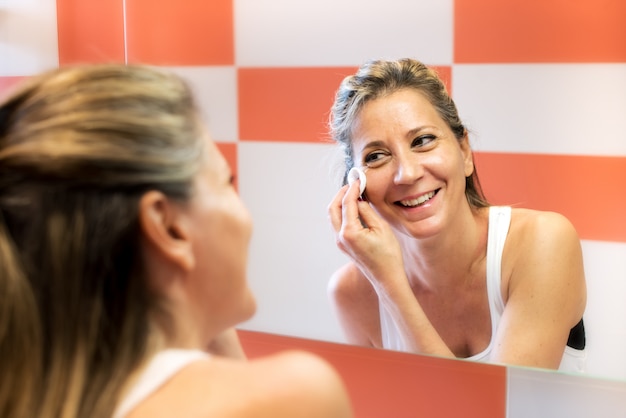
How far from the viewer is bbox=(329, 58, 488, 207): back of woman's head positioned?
102cm

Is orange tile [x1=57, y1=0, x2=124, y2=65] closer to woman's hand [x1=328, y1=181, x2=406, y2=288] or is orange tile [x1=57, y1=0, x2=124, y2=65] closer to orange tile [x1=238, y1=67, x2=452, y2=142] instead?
orange tile [x1=238, y1=67, x2=452, y2=142]

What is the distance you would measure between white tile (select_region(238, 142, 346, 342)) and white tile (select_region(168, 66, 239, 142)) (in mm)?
39

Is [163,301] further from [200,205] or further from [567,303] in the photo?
[567,303]

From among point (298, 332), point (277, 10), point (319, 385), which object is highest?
Answer: point (277, 10)

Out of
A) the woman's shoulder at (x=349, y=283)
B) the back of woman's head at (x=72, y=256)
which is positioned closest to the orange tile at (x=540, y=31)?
the woman's shoulder at (x=349, y=283)

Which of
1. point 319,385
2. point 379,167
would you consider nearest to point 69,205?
point 319,385

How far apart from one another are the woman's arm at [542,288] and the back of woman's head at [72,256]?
568 millimetres

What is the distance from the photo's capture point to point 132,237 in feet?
1.97

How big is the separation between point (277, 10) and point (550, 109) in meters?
0.43

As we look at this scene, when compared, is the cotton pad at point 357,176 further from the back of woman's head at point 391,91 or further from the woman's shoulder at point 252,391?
the woman's shoulder at point 252,391

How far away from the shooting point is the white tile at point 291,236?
1.13 metres

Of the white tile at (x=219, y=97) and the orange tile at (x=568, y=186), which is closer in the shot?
the orange tile at (x=568, y=186)

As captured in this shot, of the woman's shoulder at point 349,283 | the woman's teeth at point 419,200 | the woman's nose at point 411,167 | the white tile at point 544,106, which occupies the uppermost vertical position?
the white tile at point 544,106

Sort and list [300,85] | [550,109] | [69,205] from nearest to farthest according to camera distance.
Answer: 1. [69,205]
2. [550,109]
3. [300,85]
